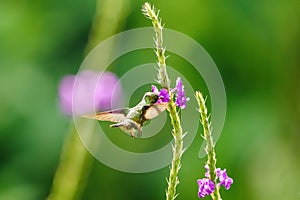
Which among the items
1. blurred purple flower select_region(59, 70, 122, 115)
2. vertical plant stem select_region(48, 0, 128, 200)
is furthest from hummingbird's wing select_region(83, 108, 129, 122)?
blurred purple flower select_region(59, 70, 122, 115)

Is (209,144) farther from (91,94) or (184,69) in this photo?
(184,69)

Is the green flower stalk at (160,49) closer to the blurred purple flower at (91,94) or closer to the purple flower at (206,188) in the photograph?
the purple flower at (206,188)

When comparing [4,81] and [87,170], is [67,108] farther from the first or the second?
[4,81]

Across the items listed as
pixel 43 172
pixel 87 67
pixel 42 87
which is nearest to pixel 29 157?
pixel 43 172

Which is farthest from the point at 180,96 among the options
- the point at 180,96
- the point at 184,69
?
the point at 184,69

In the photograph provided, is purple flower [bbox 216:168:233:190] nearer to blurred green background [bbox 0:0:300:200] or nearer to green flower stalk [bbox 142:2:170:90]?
green flower stalk [bbox 142:2:170:90]
